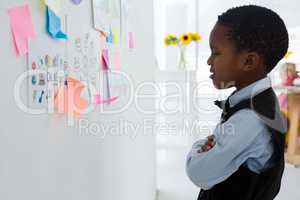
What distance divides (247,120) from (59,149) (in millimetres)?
434

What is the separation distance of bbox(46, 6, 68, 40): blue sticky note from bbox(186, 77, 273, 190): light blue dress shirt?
1.45 feet

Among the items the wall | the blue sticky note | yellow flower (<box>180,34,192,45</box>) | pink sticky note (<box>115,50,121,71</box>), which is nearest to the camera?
the wall

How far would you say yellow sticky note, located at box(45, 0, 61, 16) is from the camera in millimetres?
582

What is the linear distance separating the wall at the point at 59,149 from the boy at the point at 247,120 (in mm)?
277

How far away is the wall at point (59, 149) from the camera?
1.50 feet

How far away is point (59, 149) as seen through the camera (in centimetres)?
64

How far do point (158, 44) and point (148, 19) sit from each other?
2.24 meters

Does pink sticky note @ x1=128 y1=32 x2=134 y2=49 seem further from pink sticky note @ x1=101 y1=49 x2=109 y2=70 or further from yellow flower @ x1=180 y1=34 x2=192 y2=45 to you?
yellow flower @ x1=180 y1=34 x2=192 y2=45

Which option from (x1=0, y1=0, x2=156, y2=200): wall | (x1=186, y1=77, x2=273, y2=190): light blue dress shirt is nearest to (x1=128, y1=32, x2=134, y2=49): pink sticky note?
(x1=0, y1=0, x2=156, y2=200): wall

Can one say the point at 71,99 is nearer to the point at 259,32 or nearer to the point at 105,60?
the point at 105,60

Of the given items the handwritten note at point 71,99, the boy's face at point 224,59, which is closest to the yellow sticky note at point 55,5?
the handwritten note at point 71,99

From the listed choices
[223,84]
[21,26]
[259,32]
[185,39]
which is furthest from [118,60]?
[185,39]

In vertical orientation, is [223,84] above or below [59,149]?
above

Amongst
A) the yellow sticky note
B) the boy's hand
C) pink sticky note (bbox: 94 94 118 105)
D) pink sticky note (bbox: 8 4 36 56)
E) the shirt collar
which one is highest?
the yellow sticky note
